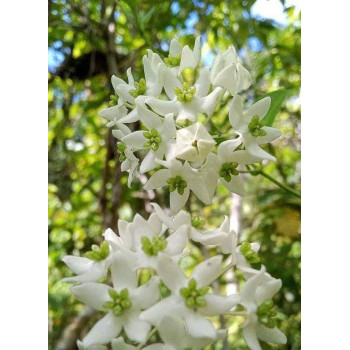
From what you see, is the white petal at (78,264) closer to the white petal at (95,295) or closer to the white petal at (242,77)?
the white petal at (95,295)

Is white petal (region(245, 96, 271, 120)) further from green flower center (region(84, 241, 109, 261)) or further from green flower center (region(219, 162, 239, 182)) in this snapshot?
green flower center (region(84, 241, 109, 261))

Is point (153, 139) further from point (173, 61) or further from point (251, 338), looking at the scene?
point (251, 338)

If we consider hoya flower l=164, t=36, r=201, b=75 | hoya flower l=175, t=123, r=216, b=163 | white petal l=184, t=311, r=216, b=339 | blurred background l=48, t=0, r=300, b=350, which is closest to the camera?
white petal l=184, t=311, r=216, b=339

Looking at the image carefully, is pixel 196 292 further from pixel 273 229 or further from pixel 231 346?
pixel 231 346

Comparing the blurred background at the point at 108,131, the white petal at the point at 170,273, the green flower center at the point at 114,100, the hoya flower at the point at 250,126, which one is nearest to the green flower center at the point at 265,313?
the white petal at the point at 170,273

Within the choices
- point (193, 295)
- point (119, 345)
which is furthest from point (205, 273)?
point (119, 345)

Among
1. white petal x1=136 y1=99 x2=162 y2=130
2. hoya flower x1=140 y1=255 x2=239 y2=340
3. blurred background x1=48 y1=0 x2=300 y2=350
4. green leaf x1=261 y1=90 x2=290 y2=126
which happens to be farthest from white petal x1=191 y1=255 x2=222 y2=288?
blurred background x1=48 y1=0 x2=300 y2=350
